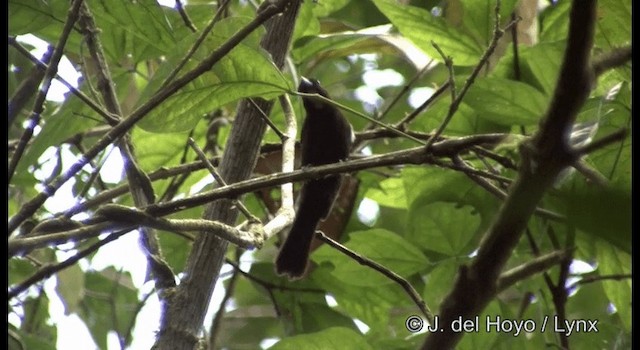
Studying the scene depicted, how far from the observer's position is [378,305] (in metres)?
2.14

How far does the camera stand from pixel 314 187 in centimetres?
225

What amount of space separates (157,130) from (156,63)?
4.25ft

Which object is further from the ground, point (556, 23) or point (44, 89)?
point (556, 23)

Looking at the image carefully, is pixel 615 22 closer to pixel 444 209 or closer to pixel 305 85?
pixel 444 209

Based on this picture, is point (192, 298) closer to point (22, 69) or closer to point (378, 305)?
point (378, 305)

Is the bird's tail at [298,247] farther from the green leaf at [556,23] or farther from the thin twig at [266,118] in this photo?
the green leaf at [556,23]

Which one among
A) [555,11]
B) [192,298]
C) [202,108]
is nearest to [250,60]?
[202,108]

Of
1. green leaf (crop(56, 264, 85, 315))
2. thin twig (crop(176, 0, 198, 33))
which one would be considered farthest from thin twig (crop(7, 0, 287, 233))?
green leaf (crop(56, 264, 85, 315))

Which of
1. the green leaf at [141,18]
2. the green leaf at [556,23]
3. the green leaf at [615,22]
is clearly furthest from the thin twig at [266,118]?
the green leaf at [556,23]

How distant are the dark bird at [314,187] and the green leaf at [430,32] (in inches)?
15.0

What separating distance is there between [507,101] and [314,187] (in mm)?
848

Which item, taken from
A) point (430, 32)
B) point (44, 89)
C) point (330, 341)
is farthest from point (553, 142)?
point (430, 32)

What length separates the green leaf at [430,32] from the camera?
1761mm

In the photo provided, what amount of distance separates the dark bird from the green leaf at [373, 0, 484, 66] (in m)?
0.38
